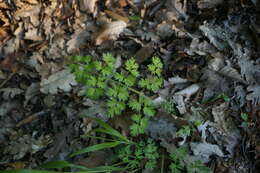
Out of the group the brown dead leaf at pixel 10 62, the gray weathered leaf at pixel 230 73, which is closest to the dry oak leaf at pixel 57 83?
the brown dead leaf at pixel 10 62

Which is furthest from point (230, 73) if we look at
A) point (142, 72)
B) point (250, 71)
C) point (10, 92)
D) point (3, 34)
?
point (3, 34)

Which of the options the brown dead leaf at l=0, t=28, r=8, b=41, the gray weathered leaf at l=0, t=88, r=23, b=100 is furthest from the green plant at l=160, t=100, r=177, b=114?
the brown dead leaf at l=0, t=28, r=8, b=41

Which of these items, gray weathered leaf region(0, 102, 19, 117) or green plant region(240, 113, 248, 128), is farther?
gray weathered leaf region(0, 102, 19, 117)

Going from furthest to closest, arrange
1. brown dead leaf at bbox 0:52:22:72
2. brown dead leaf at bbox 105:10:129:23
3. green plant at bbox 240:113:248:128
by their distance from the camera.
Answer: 1. brown dead leaf at bbox 105:10:129:23
2. brown dead leaf at bbox 0:52:22:72
3. green plant at bbox 240:113:248:128

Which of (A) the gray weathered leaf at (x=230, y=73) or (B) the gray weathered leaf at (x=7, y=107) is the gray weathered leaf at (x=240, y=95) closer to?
(A) the gray weathered leaf at (x=230, y=73)

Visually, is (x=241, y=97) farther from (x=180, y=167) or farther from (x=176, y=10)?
(x=176, y=10)

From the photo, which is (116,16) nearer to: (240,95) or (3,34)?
(3,34)

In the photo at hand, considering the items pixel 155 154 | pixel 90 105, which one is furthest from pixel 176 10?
pixel 155 154

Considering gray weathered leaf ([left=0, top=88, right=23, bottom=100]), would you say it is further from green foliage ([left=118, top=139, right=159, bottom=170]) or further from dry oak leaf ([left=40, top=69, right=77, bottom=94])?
green foliage ([left=118, top=139, right=159, bottom=170])
